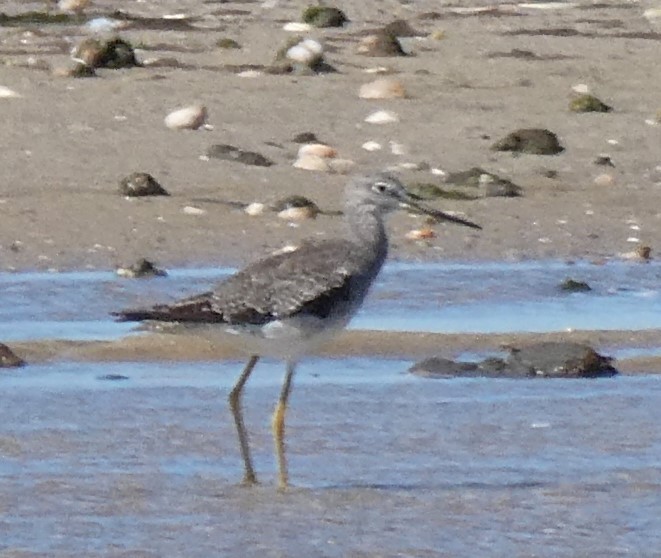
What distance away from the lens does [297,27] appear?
49.1 ft

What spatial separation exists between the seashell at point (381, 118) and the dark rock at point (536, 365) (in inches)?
175

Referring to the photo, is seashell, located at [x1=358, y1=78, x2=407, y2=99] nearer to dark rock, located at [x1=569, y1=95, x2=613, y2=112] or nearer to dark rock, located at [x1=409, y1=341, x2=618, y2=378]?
dark rock, located at [x1=569, y1=95, x2=613, y2=112]

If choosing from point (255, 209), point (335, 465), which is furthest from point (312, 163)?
point (335, 465)

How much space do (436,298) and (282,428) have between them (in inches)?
87.3

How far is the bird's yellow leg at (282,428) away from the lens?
6027 mm

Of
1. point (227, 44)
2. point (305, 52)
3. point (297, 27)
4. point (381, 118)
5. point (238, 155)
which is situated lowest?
point (297, 27)

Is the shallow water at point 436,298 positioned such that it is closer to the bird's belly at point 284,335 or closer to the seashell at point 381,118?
the bird's belly at point 284,335

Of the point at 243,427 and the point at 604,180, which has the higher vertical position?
the point at 243,427

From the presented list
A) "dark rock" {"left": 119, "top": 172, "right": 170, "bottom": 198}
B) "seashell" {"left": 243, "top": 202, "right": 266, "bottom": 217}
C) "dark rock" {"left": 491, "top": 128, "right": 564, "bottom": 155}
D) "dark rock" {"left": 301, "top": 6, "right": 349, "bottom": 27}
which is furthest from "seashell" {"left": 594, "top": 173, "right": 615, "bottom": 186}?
"dark rock" {"left": 301, "top": 6, "right": 349, "bottom": 27}

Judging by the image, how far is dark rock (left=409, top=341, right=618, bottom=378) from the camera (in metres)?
7.21

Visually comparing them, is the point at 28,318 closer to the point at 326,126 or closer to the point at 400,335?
the point at 400,335

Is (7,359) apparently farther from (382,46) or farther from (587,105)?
(382,46)

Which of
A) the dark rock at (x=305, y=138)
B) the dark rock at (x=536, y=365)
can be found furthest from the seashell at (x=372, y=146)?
the dark rock at (x=536, y=365)

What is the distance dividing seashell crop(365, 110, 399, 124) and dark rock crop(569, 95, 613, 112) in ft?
3.71
